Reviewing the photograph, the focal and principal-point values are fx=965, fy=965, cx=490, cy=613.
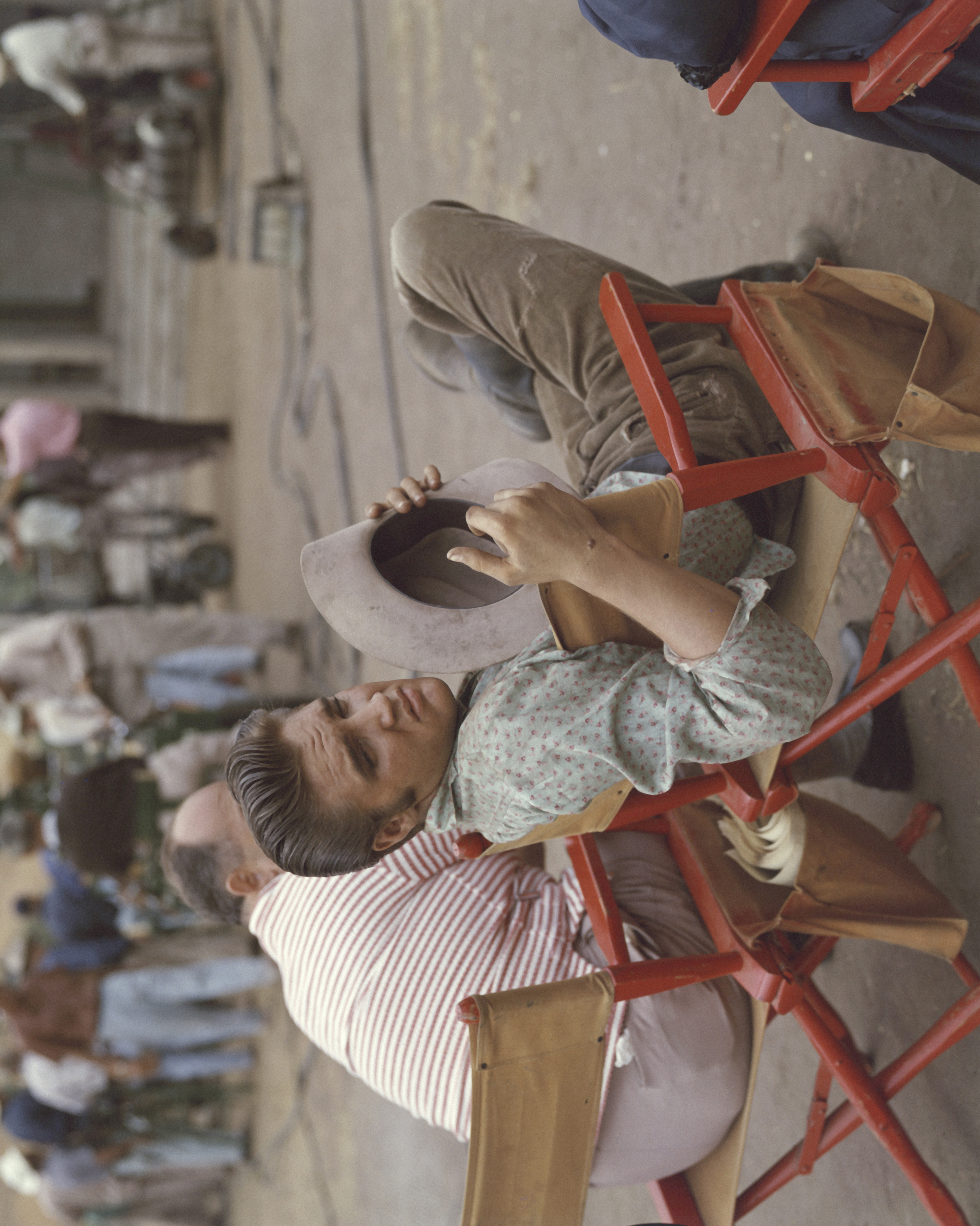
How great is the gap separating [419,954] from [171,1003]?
12.4ft

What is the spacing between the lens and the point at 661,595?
116 centimetres

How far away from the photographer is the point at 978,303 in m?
1.92

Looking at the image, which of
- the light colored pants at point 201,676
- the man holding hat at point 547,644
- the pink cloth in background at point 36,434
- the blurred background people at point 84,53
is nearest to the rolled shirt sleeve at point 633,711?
the man holding hat at point 547,644

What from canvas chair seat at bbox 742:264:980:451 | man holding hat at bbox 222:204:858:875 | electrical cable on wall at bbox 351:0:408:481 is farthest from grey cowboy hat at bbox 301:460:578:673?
electrical cable on wall at bbox 351:0:408:481

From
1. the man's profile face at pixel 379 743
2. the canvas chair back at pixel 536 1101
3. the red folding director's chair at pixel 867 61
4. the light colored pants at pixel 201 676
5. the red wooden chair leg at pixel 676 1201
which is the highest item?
the red folding director's chair at pixel 867 61

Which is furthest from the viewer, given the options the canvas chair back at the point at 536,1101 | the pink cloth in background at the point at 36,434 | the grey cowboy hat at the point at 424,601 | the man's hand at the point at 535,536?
the pink cloth in background at the point at 36,434

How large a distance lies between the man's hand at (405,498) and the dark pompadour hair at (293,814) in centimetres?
37

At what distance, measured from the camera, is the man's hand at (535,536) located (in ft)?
3.63

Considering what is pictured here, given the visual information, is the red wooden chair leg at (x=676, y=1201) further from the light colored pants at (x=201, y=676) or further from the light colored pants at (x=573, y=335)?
the light colored pants at (x=201, y=676)

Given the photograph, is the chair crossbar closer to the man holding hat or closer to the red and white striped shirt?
the man holding hat

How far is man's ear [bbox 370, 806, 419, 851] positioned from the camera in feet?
4.67

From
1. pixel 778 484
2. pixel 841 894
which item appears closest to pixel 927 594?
pixel 778 484

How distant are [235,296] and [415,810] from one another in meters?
Result: 6.21

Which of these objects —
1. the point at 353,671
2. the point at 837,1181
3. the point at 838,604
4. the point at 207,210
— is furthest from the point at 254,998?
the point at 207,210
